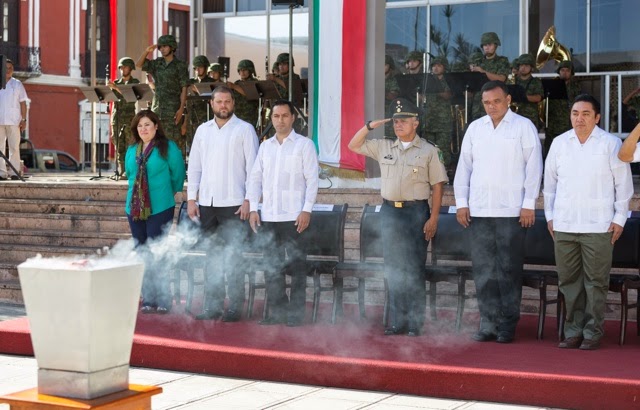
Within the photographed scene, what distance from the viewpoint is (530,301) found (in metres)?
9.07

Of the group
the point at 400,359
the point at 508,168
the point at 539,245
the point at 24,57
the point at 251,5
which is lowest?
the point at 400,359

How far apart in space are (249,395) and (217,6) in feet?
44.3

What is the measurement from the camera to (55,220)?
39.4 ft

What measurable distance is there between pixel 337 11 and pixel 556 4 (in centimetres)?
609

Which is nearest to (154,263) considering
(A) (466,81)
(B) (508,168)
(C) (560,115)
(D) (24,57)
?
(B) (508,168)

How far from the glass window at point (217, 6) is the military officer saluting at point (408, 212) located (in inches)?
459

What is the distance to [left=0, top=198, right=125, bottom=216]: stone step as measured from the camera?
468 inches

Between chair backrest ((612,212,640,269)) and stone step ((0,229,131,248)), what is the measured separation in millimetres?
5271

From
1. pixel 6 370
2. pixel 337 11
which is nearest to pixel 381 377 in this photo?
pixel 6 370

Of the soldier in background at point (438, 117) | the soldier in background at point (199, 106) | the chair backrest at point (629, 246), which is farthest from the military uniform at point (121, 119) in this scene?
the chair backrest at point (629, 246)

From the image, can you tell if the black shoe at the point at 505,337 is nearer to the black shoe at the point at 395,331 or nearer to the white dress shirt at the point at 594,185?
the black shoe at the point at 395,331

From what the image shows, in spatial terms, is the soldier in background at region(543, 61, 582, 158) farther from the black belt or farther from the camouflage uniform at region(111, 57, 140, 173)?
the black belt

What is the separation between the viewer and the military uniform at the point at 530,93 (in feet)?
42.4

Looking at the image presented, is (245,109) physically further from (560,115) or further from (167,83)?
(560,115)
